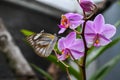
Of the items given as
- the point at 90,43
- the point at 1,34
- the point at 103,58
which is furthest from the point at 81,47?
the point at 103,58

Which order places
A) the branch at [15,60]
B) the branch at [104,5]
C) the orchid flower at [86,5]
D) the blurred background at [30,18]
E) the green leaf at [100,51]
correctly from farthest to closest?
1. the blurred background at [30,18]
2. the branch at [104,5]
3. the branch at [15,60]
4. the green leaf at [100,51]
5. the orchid flower at [86,5]

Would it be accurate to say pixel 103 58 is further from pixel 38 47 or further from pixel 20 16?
pixel 38 47

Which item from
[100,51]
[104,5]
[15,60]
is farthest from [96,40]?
[104,5]

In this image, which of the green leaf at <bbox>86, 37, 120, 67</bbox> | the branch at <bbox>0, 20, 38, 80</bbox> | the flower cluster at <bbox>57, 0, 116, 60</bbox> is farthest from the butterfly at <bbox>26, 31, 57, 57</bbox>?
the branch at <bbox>0, 20, 38, 80</bbox>

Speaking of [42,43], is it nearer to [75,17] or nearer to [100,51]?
[75,17]

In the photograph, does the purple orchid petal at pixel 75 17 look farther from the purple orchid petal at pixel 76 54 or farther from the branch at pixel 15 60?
the branch at pixel 15 60

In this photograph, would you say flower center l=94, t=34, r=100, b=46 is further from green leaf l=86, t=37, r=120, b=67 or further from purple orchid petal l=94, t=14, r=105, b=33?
green leaf l=86, t=37, r=120, b=67

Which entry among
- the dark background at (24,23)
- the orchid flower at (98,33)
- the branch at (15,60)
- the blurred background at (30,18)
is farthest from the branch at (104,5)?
the orchid flower at (98,33)
